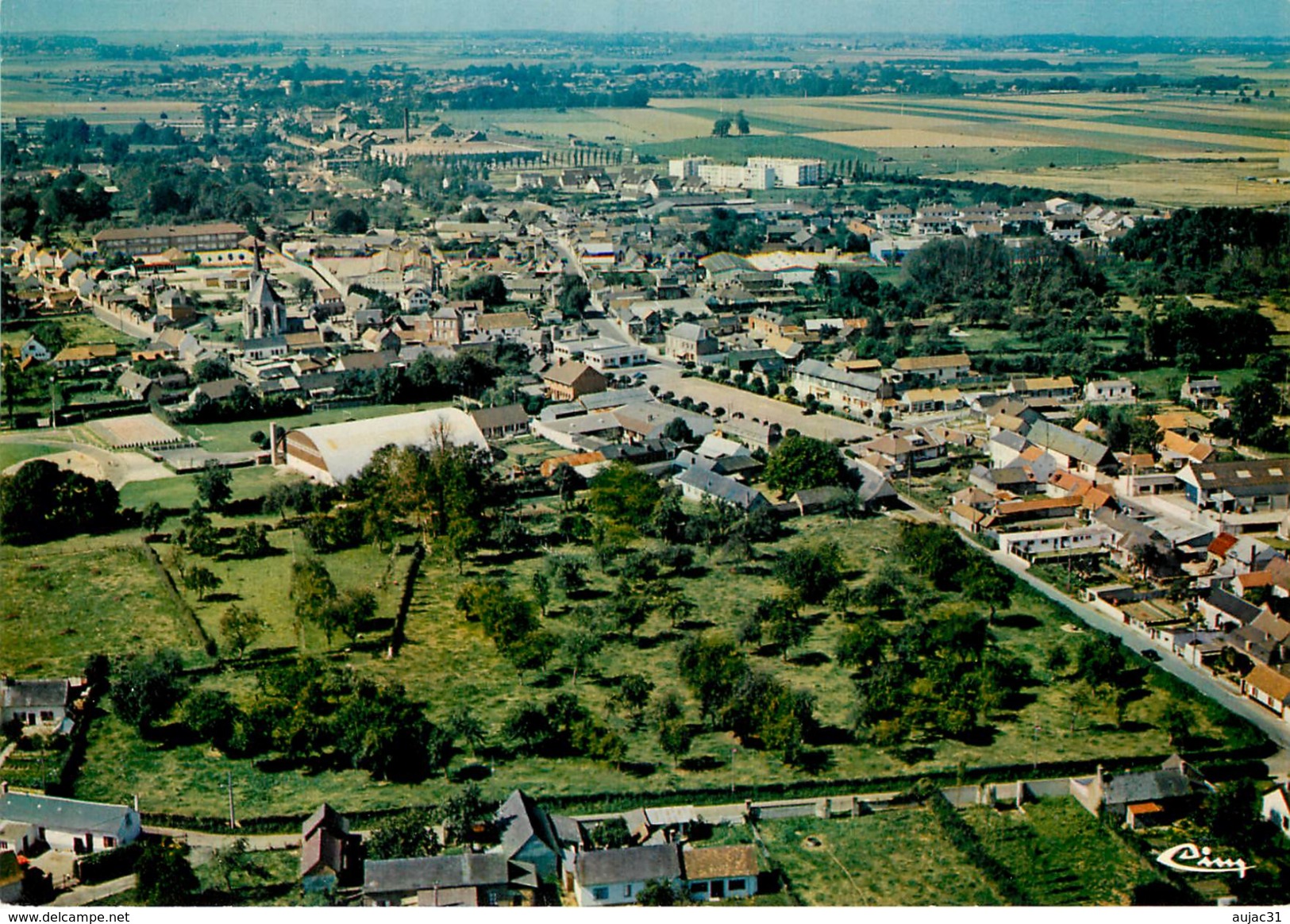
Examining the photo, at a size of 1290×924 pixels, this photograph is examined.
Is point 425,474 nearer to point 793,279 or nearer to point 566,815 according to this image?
point 566,815

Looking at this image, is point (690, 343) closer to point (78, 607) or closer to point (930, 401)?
point (930, 401)

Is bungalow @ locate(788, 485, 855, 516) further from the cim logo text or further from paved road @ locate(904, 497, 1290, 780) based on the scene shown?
the cim logo text

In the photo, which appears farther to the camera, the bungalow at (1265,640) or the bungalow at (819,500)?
the bungalow at (819,500)

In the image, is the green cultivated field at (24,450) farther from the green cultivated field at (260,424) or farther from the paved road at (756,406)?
the paved road at (756,406)

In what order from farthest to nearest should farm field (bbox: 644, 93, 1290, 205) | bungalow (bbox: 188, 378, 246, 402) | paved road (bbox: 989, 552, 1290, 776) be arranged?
farm field (bbox: 644, 93, 1290, 205), bungalow (bbox: 188, 378, 246, 402), paved road (bbox: 989, 552, 1290, 776)

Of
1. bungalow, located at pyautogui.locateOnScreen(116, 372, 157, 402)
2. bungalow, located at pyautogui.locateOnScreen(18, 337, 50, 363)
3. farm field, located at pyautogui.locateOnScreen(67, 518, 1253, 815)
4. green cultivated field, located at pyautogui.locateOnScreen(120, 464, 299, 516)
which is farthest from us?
bungalow, located at pyautogui.locateOnScreen(18, 337, 50, 363)

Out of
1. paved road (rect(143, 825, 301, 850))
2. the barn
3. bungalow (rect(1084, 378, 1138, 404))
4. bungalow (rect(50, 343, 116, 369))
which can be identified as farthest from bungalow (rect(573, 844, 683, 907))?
bungalow (rect(50, 343, 116, 369))

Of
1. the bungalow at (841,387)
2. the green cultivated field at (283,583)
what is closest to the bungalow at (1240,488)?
the bungalow at (841,387)

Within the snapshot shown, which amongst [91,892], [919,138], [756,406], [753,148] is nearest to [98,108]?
[753,148]
